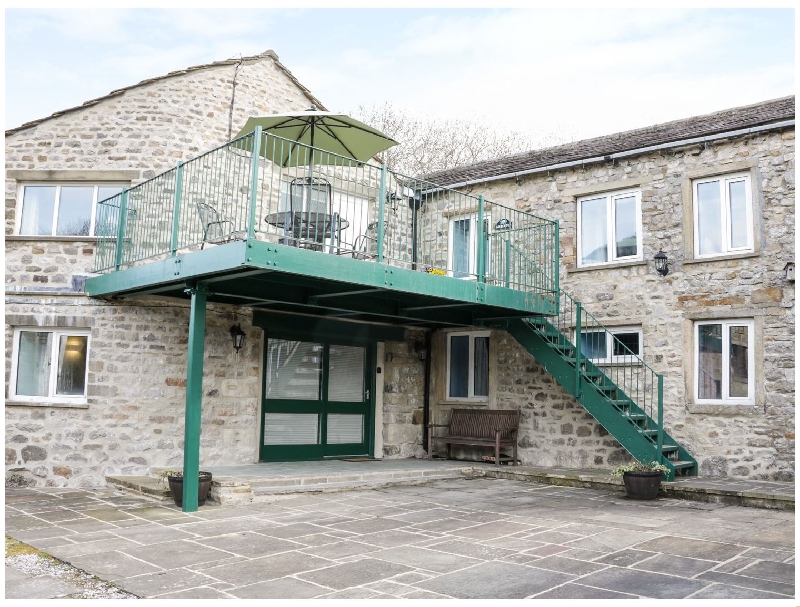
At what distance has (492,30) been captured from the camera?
9.41m

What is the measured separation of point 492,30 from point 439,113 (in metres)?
16.5

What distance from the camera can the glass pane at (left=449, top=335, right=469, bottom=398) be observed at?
486 inches

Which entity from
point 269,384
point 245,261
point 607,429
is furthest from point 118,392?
point 607,429

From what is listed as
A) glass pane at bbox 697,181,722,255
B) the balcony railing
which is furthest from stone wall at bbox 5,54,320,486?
glass pane at bbox 697,181,722,255

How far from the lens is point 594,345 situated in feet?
35.5

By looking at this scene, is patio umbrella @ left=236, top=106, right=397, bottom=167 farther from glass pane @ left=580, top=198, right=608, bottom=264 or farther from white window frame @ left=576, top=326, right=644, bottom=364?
white window frame @ left=576, top=326, right=644, bottom=364

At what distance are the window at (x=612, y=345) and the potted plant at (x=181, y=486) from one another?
571 centimetres

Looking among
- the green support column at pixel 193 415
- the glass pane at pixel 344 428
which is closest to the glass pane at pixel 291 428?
the glass pane at pixel 344 428

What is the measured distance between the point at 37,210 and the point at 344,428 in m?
5.51

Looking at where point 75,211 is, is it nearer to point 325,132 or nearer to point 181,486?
point 325,132

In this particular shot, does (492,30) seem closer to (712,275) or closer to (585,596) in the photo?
(712,275)

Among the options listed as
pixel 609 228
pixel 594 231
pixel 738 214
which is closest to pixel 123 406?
pixel 594 231
